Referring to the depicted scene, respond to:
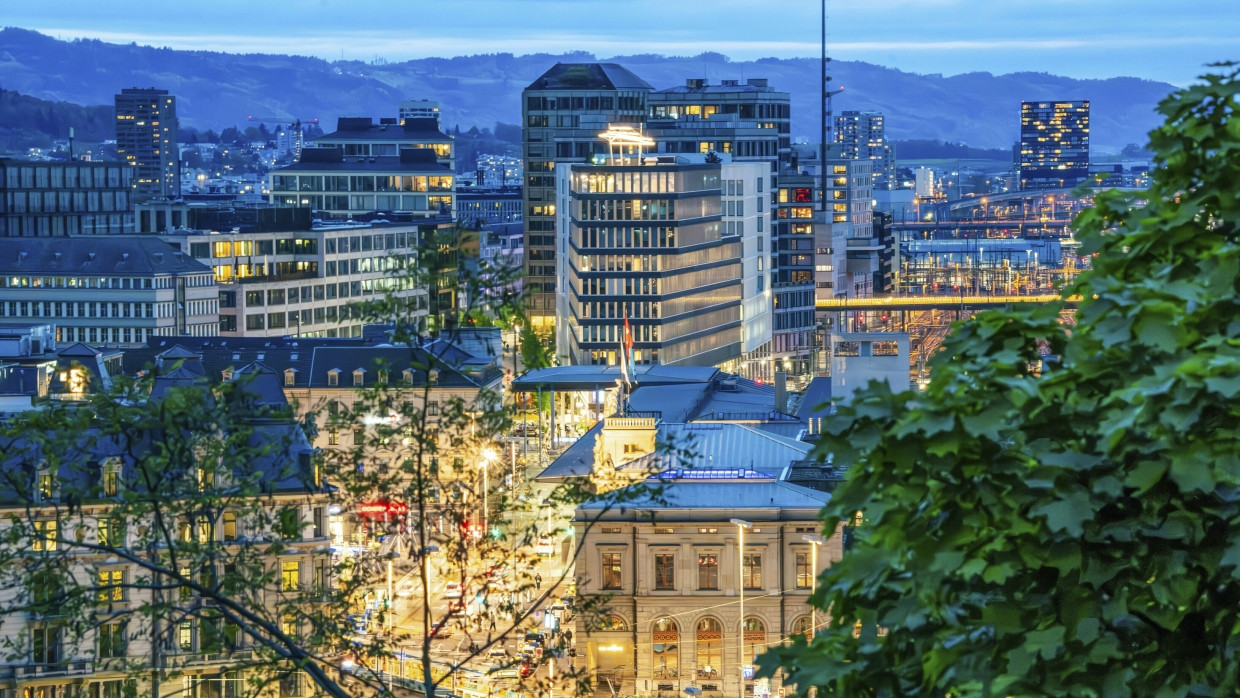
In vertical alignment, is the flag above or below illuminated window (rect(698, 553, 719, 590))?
above

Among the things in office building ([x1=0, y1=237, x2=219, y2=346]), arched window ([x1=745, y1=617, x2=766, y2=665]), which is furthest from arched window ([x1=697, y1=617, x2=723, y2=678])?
office building ([x1=0, y1=237, x2=219, y2=346])

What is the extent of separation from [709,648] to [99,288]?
106 metres

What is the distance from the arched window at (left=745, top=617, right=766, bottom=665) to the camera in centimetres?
8219

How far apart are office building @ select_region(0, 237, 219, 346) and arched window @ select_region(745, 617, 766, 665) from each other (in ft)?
335

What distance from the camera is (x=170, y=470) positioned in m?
34.0

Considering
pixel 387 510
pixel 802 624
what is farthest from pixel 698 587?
pixel 387 510

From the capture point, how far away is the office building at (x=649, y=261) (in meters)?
152

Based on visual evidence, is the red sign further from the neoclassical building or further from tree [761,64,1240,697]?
the neoclassical building

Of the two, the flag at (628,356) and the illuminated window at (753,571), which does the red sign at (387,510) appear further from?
the flag at (628,356)

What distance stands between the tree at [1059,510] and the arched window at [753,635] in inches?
2430

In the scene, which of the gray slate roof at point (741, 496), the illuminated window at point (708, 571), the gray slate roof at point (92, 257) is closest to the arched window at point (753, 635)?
the illuminated window at point (708, 571)

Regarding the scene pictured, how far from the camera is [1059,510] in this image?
1914cm

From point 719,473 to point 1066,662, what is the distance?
6639 centimetres

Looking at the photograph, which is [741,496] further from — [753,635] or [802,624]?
[802,624]
